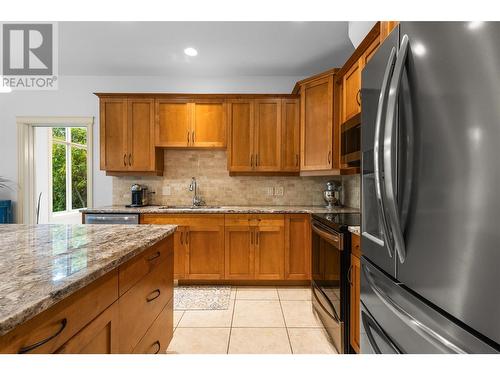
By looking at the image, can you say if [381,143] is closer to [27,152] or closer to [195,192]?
[195,192]

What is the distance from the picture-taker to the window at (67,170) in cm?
594

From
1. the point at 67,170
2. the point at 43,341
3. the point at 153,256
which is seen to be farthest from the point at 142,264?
the point at 67,170

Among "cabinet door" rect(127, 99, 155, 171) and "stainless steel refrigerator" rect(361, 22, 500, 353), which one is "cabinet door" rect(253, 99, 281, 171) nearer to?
"cabinet door" rect(127, 99, 155, 171)

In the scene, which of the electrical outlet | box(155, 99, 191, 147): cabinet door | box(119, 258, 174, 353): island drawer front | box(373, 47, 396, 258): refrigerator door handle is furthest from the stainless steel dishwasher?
box(373, 47, 396, 258): refrigerator door handle

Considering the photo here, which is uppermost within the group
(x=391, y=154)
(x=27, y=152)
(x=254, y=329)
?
(x=27, y=152)

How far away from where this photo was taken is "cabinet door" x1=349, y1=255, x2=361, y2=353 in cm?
167

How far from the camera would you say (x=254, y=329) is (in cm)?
230

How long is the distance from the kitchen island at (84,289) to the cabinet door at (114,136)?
73.2 inches

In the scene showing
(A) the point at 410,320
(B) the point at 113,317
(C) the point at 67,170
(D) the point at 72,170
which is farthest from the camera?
(D) the point at 72,170

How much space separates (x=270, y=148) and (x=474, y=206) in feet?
9.78

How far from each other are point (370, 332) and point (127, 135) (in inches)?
135

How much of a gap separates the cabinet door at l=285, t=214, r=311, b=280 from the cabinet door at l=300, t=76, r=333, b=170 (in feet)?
2.20

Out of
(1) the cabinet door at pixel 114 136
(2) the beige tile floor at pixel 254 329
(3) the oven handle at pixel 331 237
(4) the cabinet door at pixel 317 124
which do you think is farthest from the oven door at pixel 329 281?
(1) the cabinet door at pixel 114 136

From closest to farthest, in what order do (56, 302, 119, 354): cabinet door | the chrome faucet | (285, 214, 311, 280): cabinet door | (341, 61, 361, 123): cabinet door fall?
1. (56, 302, 119, 354): cabinet door
2. (341, 61, 361, 123): cabinet door
3. (285, 214, 311, 280): cabinet door
4. the chrome faucet
